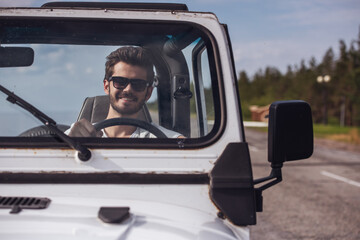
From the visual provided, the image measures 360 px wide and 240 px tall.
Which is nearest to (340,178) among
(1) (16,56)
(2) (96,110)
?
(2) (96,110)

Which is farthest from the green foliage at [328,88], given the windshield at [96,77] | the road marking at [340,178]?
the windshield at [96,77]

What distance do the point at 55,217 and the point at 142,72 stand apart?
777mm

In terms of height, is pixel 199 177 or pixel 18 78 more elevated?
pixel 18 78

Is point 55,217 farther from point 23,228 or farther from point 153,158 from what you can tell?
point 153,158

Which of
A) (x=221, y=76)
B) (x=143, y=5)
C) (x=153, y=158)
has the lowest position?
(x=153, y=158)

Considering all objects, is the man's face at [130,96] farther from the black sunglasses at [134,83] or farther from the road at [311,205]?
the road at [311,205]

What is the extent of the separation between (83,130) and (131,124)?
0.23 meters

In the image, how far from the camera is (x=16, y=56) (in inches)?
69.9

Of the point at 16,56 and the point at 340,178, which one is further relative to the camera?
the point at 340,178

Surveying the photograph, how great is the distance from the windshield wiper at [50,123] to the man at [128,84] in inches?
9.4

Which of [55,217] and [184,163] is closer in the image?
[55,217]

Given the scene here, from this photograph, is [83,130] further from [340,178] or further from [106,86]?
[340,178]

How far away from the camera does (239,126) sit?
5.53 feet

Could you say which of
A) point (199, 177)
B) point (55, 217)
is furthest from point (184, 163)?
point (55, 217)
